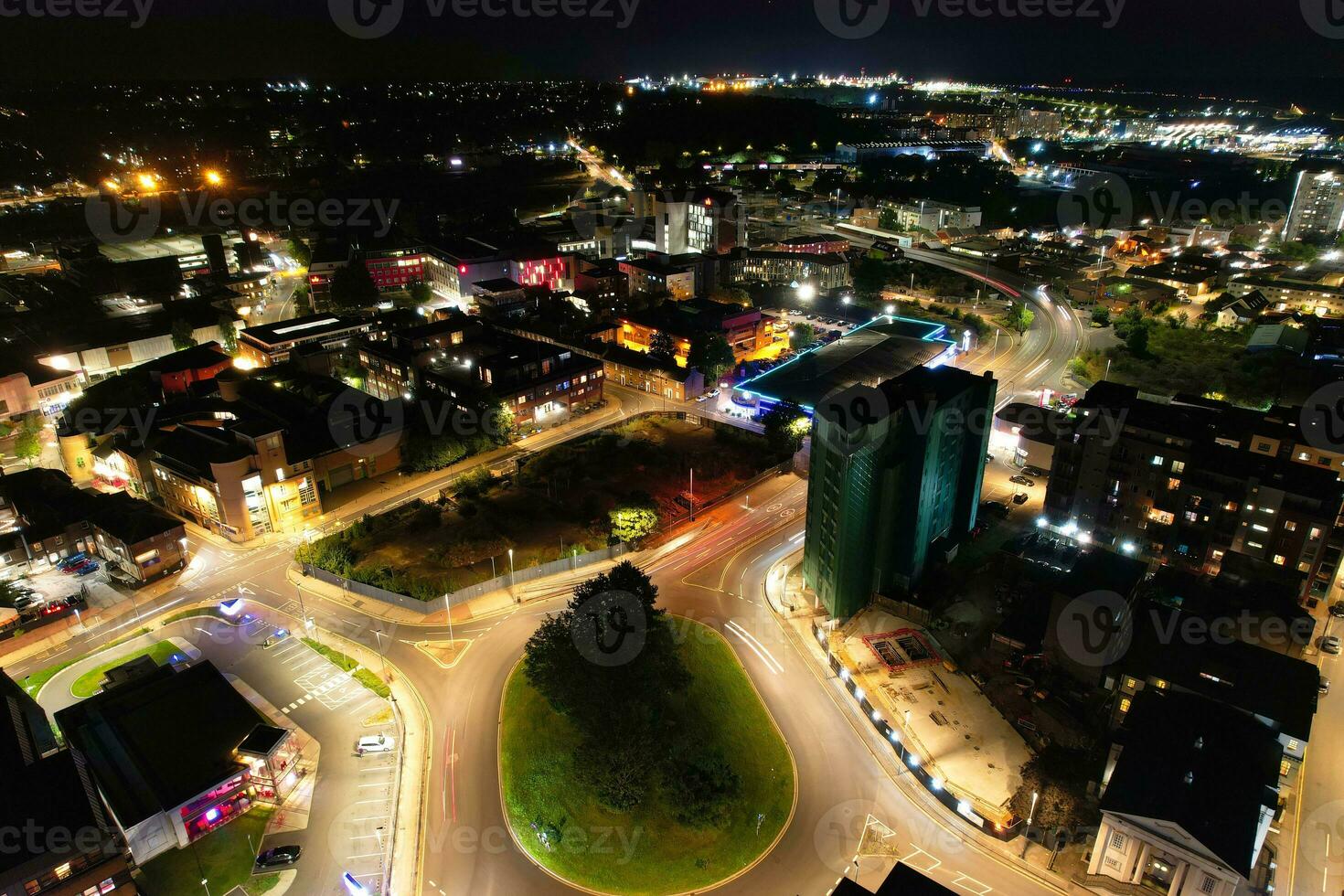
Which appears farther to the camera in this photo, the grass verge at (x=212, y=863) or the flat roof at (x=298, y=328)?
the flat roof at (x=298, y=328)

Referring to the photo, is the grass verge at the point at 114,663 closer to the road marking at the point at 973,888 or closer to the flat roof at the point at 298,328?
the road marking at the point at 973,888

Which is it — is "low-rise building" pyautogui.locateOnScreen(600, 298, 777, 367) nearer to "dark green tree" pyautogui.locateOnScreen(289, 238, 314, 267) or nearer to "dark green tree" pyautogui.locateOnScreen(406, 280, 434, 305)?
"dark green tree" pyautogui.locateOnScreen(406, 280, 434, 305)

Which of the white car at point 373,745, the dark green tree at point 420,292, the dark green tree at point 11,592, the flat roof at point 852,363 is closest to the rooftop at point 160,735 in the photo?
the white car at point 373,745

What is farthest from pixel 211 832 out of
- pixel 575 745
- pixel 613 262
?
pixel 613 262

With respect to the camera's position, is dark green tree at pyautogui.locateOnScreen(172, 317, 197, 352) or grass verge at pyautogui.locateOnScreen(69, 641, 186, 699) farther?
dark green tree at pyautogui.locateOnScreen(172, 317, 197, 352)

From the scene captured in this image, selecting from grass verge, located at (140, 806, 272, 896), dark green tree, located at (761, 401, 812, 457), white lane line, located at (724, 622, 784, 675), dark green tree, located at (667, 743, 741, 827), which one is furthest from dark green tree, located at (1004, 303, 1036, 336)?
grass verge, located at (140, 806, 272, 896)

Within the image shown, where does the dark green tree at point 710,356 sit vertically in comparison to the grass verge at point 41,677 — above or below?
above
